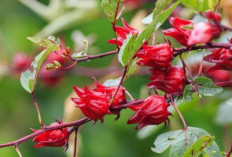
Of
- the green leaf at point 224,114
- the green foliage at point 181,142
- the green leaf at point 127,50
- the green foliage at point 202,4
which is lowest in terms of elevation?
the green leaf at point 224,114

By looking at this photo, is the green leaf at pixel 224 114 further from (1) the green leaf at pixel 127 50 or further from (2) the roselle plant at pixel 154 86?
(1) the green leaf at pixel 127 50

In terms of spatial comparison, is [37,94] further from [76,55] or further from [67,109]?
[76,55]

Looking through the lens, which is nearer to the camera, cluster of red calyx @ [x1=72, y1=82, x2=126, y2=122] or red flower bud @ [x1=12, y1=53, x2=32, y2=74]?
cluster of red calyx @ [x1=72, y1=82, x2=126, y2=122]

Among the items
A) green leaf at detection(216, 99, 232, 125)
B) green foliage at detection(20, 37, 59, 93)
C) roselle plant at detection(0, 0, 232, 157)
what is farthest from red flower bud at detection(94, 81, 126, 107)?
green leaf at detection(216, 99, 232, 125)

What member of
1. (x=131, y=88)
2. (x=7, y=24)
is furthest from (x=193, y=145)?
(x=7, y=24)

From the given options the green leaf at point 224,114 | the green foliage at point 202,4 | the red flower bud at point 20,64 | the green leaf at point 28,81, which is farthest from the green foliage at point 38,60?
the red flower bud at point 20,64

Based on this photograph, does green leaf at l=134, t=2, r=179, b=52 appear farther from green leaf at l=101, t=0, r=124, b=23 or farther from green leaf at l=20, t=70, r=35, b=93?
green leaf at l=20, t=70, r=35, b=93

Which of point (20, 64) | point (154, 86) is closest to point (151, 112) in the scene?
point (154, 86)
